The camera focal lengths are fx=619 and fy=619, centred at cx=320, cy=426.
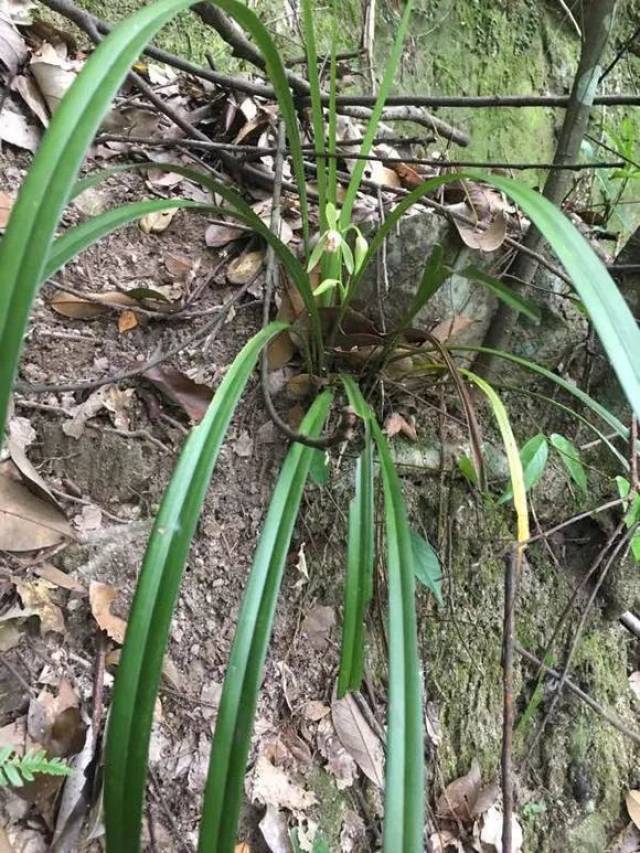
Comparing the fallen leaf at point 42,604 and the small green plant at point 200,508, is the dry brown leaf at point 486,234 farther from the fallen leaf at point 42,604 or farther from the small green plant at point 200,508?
the fallen leaf at point 42,604

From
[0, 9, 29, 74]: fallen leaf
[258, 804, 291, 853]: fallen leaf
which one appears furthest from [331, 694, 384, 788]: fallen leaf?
[0, 9, 29, 74]: fallen leaf

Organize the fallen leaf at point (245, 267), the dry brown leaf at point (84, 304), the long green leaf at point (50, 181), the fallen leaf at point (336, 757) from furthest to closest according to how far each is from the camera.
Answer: the fallen leaf at point (245, 267), the dry brown leaf at point (84, 304), the fallen leaf at point (336, 757), the long green leaf at point (50, 181)

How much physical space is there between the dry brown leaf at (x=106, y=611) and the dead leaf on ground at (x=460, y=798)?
488 millimetres

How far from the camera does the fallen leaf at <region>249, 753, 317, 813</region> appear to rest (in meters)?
0.73

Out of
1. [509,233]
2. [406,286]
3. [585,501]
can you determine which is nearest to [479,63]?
[509,233]

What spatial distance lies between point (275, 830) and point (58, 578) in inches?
15.2

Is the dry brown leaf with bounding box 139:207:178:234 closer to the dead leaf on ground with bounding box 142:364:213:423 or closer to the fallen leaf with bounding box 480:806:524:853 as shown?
the dead leaf on ground with bounding box 142:364:213:423

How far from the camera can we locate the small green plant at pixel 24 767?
0.55 meters

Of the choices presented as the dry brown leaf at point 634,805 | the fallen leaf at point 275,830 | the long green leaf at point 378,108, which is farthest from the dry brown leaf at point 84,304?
the dry brown leaf at point 634,805

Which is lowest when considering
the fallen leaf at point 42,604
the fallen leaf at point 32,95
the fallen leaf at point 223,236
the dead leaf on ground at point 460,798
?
the dead leaf on ground at point 460,798

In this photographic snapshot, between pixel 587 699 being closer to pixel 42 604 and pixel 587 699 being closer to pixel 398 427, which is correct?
pixel 398 427

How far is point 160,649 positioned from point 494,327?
2.38 feet

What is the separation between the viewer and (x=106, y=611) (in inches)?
28.8

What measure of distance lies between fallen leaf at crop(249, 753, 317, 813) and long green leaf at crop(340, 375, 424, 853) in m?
0.30
